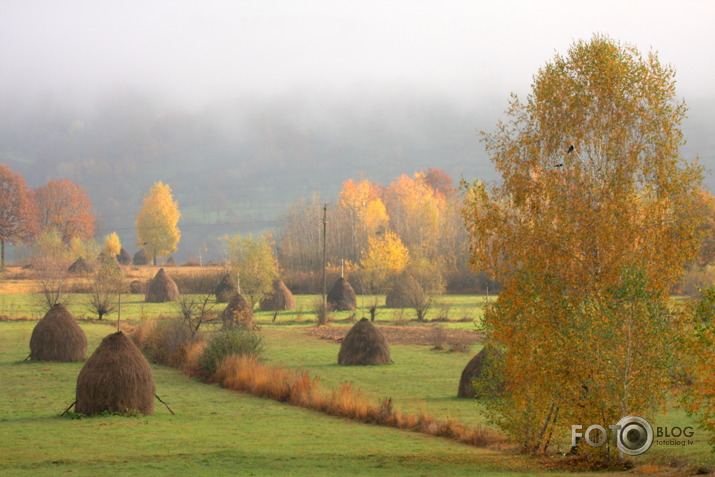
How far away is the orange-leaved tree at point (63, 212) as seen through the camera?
112 metres

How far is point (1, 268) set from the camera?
8144cm

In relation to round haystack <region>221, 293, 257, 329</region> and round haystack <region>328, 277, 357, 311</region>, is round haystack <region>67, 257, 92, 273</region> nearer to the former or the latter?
round haystack <region>328, 277, 357, 311</region>

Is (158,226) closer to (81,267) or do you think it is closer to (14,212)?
(14,212)

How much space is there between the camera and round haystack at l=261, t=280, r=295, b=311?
56750 mm

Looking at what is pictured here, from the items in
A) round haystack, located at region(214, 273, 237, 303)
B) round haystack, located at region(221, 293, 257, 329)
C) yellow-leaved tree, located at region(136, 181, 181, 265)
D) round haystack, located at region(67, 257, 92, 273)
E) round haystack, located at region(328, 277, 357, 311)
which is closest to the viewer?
round haystack, located at region(221, 293, 257, 329)

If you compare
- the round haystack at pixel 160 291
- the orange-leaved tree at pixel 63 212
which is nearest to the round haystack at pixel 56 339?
the round haystack at pixel 160 291

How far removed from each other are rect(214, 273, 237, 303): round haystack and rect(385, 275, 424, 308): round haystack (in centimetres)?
1163

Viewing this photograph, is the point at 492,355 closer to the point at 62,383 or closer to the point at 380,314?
the point at 62,383

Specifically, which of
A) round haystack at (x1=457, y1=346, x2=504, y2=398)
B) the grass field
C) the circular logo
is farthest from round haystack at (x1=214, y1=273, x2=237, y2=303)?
the circular logo

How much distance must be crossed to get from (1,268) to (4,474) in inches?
2980

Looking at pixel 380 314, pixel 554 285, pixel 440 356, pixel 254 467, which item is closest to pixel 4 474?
pixel 254 467

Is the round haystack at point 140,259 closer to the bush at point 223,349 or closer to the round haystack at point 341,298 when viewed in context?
the round haystack at point 341,298

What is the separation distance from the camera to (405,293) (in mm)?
56750

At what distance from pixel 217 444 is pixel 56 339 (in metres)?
14.7
